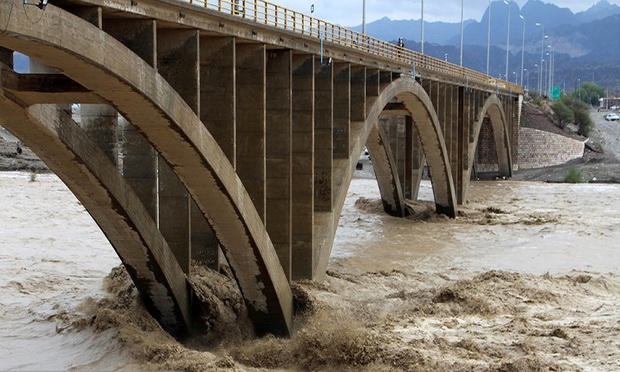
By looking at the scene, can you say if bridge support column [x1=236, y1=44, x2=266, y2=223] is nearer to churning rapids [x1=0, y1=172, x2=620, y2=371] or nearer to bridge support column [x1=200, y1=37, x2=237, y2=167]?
bridge support column [x1=200, y1=37, x2=237, y2=167]

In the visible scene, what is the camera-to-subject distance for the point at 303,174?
19672 mm

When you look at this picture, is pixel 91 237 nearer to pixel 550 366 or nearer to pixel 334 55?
pixel 334 55

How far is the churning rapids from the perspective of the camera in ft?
50.3

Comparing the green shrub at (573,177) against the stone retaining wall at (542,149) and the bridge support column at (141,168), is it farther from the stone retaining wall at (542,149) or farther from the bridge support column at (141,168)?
the bridge support column at (141,168)

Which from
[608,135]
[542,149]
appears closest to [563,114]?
[608,135]

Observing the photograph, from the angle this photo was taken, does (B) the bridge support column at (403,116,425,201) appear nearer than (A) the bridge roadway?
No

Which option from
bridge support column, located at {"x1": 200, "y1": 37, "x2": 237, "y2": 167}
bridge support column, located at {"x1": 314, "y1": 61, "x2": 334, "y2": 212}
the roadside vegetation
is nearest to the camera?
bridge support column, located at {"x1": 200, "y1": 37, "x2": 237, "y2": 167}

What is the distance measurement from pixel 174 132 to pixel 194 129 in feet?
1.48

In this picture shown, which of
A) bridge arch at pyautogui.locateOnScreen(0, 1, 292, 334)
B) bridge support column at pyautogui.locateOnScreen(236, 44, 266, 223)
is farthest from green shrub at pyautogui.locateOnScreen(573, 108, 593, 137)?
bridge support column at pyautogui.locateOnScreen(236, 44, 266, 223)

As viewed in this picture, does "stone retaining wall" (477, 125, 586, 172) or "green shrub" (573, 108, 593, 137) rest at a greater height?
"green shrub" (573, 108, 593, 137)

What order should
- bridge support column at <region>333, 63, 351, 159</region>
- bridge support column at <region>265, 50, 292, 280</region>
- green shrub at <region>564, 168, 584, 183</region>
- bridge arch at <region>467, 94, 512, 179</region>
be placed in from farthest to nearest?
green shrub at <region>564, 168, 584, 183</region>
bridge arch at <region>467, 94, 512, 179</region>
bridge support column at <region>333, 63, 351, 159</region>
bridge support column at <region>265, 50, 292, 280</region>

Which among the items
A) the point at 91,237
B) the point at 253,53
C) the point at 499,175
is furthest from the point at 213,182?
the point at 499,175

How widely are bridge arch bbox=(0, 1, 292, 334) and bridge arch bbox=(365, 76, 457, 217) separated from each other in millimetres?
17048

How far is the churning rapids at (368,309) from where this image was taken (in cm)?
1533
